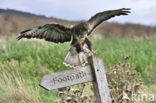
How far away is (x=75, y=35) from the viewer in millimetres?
4906

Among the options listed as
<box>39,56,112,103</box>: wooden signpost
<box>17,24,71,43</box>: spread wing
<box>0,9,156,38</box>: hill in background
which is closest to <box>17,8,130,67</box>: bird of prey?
<box>17,24,71,43</box>: spread wing

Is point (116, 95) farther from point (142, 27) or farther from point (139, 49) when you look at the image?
point (142, 27)

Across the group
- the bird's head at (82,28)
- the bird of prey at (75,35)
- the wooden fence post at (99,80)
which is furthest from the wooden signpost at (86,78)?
the bird's head at (82,28)

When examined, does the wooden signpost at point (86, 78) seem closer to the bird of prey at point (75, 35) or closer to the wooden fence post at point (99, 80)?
the wooden fence post at point (99, 80)

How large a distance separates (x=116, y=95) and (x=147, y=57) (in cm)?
634

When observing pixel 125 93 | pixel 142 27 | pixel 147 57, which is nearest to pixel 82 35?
pixel 125 93

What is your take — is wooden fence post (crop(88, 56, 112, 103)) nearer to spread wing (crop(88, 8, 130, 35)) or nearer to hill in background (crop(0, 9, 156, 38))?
spread wing (crop(88, 8, 130, 35))

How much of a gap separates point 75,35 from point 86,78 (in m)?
0.58

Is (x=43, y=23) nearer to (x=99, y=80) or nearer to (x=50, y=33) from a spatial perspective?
(x=50, y=33)

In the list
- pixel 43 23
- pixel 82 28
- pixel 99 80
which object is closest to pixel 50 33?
pixel 82 28

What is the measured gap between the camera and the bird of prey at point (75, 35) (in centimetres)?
484

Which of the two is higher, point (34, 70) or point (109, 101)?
point (109, 101)

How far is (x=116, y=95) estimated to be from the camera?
20.0ft

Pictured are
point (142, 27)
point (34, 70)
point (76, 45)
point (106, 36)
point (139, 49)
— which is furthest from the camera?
point (142, 27)
